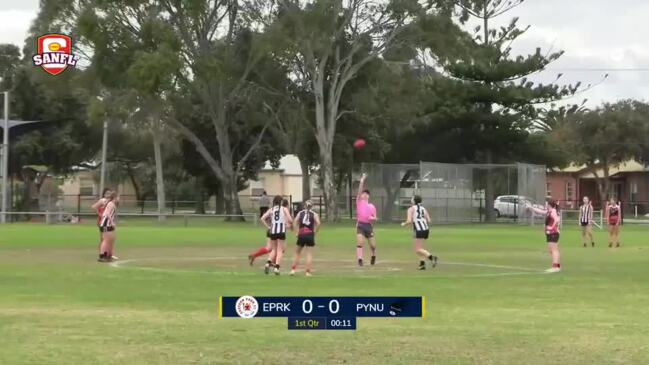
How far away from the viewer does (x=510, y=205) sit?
56219 mm

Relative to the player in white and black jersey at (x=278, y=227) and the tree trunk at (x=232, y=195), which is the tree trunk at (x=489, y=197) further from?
the player in white and black jersey at (x=278, y=227)

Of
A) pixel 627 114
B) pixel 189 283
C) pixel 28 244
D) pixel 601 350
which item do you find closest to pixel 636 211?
pixel 627 114

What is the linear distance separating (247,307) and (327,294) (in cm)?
881

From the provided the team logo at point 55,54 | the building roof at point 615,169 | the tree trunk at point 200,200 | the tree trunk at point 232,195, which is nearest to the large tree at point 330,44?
the tree trunk at point 232,195

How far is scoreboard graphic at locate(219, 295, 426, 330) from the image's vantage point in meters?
6.26

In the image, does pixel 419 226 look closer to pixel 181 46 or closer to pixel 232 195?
pixel 181 46

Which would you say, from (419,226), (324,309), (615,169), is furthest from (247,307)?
(615,169)

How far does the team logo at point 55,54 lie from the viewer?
51031 mm

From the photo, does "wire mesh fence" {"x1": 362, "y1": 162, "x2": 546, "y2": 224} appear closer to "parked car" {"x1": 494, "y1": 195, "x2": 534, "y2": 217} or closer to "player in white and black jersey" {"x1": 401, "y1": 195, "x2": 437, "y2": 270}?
"parked car" {"x1": 494, "y1": 195, "x2": 534, "y2": 217}

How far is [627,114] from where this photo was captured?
74.7 metres

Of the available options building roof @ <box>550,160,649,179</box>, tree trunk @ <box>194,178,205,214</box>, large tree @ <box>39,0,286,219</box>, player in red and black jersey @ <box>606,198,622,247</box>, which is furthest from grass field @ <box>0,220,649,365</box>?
building roof @ <box>550,160,649,179</box>

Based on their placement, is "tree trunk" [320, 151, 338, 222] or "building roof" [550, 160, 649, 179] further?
"building roof" [550, 160, 649, 179]

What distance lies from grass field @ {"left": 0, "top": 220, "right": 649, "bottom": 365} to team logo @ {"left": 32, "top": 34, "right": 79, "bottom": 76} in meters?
26.4

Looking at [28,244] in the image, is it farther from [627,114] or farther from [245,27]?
[627,114]
